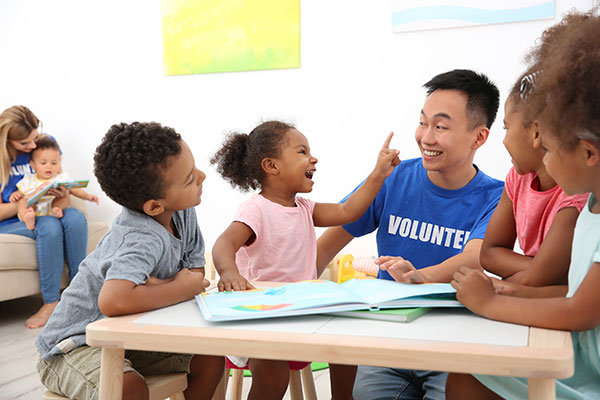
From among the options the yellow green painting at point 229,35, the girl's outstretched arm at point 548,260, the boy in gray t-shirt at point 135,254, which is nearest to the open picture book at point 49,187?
the yellow green painting at point 229,35

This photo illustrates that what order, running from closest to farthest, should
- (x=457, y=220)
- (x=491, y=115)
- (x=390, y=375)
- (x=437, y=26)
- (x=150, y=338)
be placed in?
(x=150, y=338) < (x=390, y=375) < (x=457, y=220) < (x=491, y=115) < (x=437, y=26)

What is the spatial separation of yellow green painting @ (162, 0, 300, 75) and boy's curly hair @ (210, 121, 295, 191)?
6.08 ft

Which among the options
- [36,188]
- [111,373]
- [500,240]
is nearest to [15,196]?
[36,188]

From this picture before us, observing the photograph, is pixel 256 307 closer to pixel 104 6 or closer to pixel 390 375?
pixel 390 375

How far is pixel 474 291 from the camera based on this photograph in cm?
82

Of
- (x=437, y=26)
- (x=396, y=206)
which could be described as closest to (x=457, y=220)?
(x=396, y=206)

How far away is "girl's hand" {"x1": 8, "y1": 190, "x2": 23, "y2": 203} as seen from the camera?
3293 millimetres

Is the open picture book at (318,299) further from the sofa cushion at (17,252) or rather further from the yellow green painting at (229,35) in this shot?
the yellow green painting at (229,35)

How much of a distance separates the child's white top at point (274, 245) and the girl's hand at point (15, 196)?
2.28 metres

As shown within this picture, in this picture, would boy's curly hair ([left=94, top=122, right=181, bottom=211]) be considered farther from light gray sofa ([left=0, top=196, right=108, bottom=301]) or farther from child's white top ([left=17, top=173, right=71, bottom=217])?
child's white top ([left=17, top=173, right=71, bottom=217])

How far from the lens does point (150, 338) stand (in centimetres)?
74

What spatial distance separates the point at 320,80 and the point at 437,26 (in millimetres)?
744

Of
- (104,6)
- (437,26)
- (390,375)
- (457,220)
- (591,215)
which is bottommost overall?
(390,375)

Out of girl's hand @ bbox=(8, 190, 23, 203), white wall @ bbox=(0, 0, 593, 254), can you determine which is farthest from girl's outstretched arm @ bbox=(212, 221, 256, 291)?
girl's hand @ bbox=(8, 190, 23, 203)
